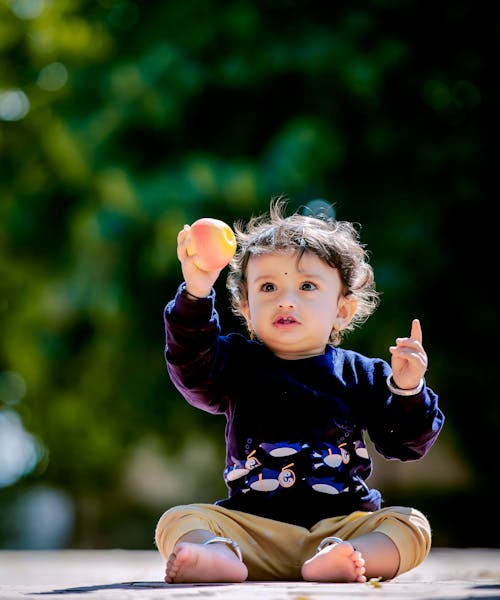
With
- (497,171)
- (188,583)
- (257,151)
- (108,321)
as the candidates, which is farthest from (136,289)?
(188,583)

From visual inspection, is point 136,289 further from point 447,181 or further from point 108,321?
point 447,181

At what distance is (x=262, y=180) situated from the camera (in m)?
9.15

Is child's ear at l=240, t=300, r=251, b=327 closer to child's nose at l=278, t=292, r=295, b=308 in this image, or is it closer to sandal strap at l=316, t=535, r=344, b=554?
child's nose at l=278, t=292, r=295, b=308

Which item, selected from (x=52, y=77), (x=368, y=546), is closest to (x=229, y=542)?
(x=368, y=546)

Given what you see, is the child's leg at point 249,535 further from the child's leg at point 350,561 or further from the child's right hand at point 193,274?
the child's right hand at point 193,274

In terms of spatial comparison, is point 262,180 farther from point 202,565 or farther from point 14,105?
point 202,565

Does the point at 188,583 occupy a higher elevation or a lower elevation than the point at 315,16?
lower

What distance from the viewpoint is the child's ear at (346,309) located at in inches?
140

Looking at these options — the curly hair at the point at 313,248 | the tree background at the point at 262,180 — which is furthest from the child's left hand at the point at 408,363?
the tree background at the point at 262,180

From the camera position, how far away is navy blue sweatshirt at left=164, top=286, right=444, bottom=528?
3162 millimetres

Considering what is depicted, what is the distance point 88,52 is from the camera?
417 inches

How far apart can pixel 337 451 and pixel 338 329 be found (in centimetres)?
52

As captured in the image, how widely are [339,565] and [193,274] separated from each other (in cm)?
90

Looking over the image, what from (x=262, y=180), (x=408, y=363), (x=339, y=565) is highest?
(x=262, y=180)
